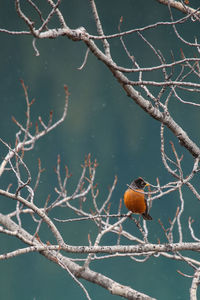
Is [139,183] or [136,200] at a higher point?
[139,183]

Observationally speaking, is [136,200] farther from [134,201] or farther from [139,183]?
[139,183]

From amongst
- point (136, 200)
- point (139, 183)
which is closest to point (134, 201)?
point (136, 200)

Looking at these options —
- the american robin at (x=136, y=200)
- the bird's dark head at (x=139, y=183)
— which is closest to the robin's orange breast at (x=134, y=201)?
the american robin at (x=136, y=200)

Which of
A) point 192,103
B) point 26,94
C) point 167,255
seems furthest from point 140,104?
point 167,255

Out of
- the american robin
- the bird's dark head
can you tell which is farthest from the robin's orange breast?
the bird's dark head

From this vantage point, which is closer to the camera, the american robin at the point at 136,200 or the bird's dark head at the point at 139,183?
the american robin at the point at 136,200

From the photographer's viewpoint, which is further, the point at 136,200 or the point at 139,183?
the point at 139,183

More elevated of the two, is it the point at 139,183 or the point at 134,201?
the point at 139,183

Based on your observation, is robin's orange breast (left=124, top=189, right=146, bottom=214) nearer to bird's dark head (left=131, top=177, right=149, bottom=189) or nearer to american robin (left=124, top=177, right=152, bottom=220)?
american robin (left=124, top=177, right=152, bottom=220)

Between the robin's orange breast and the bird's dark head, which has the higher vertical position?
the bird's dark head

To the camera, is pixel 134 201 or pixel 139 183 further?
pixel 139 183

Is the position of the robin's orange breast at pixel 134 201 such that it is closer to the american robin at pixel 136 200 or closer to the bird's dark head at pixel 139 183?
the american robin at pixel 136 200

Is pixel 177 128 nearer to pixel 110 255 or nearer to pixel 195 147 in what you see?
pixel 195 147

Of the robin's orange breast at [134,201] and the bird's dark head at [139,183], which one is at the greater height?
the bird's dark head at [139,183]
